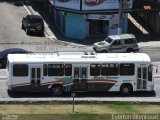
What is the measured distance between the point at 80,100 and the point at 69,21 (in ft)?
88.2

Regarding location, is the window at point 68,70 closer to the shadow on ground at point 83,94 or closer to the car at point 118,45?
the shadow on ground at point 83,94

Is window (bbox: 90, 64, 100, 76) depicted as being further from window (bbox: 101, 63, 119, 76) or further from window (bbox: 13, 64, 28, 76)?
window (bbox: 13, 64, 28, 76)

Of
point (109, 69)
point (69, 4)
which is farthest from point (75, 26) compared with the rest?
point (109, 69)

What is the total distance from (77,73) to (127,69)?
12.1 feet

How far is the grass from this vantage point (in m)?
34.6

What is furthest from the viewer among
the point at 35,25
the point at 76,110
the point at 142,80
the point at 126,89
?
the point at 35,25

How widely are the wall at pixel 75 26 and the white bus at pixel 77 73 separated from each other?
68.8 ft

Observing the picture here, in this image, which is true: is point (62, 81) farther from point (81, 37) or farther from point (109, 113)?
point (81, 37)

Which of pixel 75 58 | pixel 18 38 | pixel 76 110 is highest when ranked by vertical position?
pixel 18 38

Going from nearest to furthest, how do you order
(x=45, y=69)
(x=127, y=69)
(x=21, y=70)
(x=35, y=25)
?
(x=21, y=70), (x=45, y=69), (x=127, y=69), (x=35, y=25)

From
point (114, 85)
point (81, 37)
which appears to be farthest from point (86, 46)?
point (114, 85)

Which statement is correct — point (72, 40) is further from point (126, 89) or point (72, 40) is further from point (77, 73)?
point (77, 73)

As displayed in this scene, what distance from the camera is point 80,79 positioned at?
4256 centimetres

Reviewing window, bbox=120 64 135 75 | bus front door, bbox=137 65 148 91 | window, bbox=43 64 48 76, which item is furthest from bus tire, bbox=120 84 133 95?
window, bbox=43 64 48 76
